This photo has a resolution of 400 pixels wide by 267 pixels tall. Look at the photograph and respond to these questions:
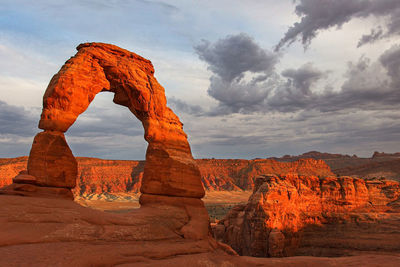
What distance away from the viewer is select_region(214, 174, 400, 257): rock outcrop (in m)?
20.5

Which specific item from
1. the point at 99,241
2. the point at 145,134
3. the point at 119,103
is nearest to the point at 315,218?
the point at 145,134

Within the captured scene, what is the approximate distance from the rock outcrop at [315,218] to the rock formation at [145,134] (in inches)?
355

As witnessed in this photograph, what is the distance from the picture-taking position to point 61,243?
780 centimetres

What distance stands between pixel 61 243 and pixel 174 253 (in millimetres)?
3524

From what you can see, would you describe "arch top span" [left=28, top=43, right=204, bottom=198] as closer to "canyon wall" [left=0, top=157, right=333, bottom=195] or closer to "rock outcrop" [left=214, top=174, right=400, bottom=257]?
"rock outcrop" [left=214, top=174, right=400, bottom=257]

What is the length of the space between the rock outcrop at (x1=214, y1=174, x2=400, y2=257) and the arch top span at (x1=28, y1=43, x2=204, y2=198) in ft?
30.0

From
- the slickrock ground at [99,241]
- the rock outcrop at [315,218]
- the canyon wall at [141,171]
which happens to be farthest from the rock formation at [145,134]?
the canyon wall at [141,171]

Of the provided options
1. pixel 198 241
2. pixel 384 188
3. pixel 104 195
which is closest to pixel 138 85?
pixel 198 241

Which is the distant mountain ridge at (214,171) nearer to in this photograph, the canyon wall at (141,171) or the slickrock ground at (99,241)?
the canyon wall at (141,171)

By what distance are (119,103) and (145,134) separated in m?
2.43

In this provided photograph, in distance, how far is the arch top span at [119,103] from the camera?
11.6 metres

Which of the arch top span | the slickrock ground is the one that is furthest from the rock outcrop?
the arch top span

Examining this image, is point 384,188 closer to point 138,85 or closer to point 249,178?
point 138,85

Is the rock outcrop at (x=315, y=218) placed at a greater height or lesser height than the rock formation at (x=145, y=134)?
lesser
